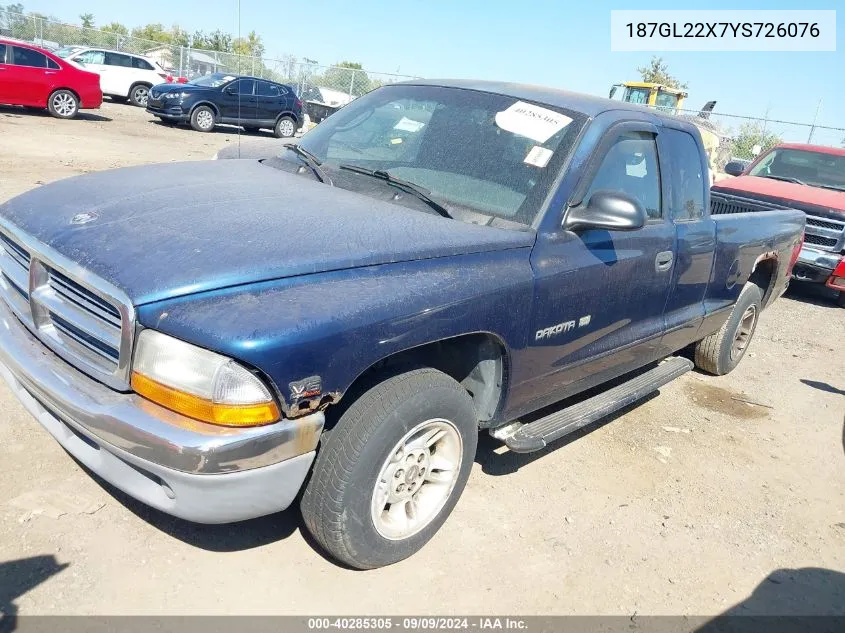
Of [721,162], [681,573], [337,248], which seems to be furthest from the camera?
[721,162]

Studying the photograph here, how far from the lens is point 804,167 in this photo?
9.80 metres

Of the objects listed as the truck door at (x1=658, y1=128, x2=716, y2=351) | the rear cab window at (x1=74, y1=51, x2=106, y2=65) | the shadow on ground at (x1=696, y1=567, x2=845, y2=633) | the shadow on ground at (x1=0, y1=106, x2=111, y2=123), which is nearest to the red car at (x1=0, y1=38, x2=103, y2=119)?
the shadow on ground at (x1=0, y1=106, x2=111, y2=123)

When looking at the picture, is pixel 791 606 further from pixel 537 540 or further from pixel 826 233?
pixel 826 233

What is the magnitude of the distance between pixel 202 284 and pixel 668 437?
3357mm

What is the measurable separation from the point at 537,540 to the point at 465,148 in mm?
1890

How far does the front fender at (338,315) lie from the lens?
2189 mm

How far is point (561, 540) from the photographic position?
10.9 feet

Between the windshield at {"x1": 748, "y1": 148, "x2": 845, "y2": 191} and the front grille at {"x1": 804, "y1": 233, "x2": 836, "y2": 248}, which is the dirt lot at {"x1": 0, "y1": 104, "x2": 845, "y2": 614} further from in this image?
the windshield at {"x1": 748, "y1": 148, "x2": 845, "y2": 191}

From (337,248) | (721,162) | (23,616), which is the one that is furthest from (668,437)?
(721,162)

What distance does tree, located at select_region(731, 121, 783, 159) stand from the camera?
24.1m

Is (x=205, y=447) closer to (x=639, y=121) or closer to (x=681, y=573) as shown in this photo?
(x=681, y=573)

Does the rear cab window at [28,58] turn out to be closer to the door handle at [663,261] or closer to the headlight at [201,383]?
the door handle at [663,261]

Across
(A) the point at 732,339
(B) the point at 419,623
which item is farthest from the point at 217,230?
(A) the point at 732,339

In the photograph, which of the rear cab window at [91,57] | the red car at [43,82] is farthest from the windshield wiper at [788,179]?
the rear cab window at [91,57]
